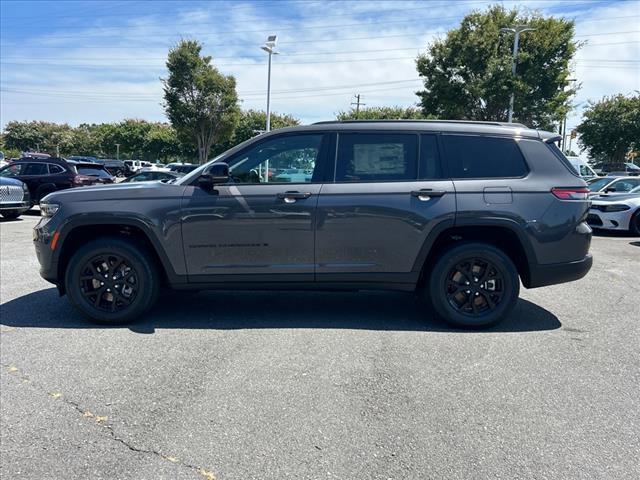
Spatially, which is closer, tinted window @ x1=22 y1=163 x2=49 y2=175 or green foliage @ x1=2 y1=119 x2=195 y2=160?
tinted window @ x1=22 y1=163 x2=49 y2=175

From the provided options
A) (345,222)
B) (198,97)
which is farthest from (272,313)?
(198,97)

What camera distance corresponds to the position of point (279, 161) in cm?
484

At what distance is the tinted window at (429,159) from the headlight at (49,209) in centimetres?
352

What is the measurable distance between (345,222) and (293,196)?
0.54m

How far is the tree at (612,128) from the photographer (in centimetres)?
3994

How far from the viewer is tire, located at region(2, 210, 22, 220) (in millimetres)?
13383

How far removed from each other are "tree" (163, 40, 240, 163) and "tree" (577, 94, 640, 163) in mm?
30428

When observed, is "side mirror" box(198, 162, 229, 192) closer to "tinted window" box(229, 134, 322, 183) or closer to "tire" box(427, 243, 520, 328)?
"tinted window" box(229, 134, 322, 183)

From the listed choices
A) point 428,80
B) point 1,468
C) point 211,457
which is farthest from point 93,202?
point 428,80

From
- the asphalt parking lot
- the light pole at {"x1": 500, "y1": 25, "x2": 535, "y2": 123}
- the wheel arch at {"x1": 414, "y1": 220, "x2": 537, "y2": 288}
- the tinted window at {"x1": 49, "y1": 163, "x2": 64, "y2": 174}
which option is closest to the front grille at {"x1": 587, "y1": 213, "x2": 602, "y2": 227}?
the asphalt parking lot

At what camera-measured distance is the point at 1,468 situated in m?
2.65

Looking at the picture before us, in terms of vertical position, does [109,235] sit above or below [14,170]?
below

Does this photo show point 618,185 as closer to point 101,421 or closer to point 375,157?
point 375,157

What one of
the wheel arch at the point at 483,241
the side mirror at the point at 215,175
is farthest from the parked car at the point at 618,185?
the side mirror at the point at 215,175
